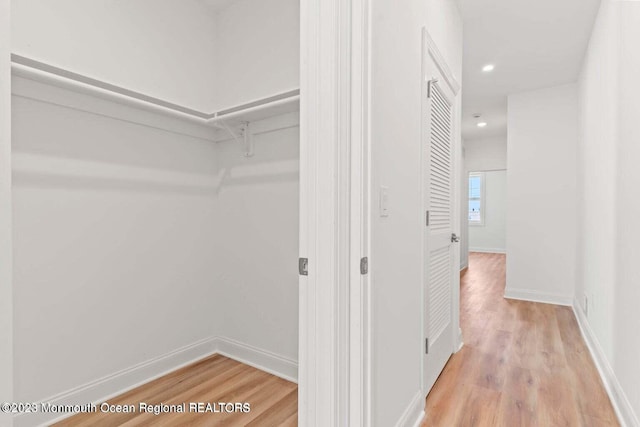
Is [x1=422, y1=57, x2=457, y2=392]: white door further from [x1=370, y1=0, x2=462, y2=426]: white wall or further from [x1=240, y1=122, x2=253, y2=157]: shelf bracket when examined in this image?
[x1=240, y1=122, x2=253, y2=157]: shelf bracket

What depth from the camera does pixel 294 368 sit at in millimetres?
2117

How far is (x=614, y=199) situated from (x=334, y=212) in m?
1.99

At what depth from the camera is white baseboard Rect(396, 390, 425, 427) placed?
151 centimetres

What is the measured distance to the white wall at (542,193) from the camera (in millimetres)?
3865

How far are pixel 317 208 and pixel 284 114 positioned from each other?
51.9 inches

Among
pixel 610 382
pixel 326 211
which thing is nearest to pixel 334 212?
pixel 326 211

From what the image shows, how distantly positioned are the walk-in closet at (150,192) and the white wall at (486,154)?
223 inches

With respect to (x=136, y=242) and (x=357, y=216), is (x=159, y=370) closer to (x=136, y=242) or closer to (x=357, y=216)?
(x=136, y=242)

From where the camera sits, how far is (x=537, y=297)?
4.04 meters

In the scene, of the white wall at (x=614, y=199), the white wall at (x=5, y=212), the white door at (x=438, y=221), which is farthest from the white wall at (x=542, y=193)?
the white wall at (x=5, y=212)

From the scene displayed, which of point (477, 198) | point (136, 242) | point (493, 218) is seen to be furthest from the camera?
point (477, 198)

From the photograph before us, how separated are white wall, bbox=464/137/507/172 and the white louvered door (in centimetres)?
474

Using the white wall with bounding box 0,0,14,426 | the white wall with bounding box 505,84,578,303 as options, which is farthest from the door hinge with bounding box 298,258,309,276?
the white wall with bounding box 505,84,578,303

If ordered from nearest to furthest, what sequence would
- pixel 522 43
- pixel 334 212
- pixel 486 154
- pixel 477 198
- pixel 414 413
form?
1. pixel 334 212
2. pixel 414 413
3. pixel 522 43
4. pixel 486 154
5. pixel 477 198
